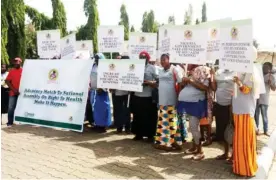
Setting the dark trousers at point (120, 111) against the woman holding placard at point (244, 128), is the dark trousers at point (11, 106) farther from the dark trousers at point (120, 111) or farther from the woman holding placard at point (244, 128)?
the woman holding placard at point (244, 128)

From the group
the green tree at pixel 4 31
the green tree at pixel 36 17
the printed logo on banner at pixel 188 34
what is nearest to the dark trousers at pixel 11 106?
the printed logo on banner at pixel 188 34

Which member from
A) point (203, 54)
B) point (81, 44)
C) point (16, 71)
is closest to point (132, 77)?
point (203, 54)

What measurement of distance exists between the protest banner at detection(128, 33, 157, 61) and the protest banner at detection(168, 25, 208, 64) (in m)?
2.51

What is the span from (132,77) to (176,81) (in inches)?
35.2

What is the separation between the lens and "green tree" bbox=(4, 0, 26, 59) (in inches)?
701

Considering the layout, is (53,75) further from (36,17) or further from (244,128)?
(36,17)

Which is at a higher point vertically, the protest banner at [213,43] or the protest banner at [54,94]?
the protest banner at [213,43]

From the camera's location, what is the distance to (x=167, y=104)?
18.0 feet

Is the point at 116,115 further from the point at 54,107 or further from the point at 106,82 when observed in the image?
the point at 54,107

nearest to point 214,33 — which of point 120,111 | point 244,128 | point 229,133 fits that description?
point 229,133

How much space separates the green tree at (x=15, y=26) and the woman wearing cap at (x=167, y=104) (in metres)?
14.5

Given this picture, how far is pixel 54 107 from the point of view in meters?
6.77

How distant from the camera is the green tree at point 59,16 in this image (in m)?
27.3

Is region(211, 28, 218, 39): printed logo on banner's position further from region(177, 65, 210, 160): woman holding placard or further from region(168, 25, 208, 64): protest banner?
region(177, 65, 210, 160): woman holding placard
